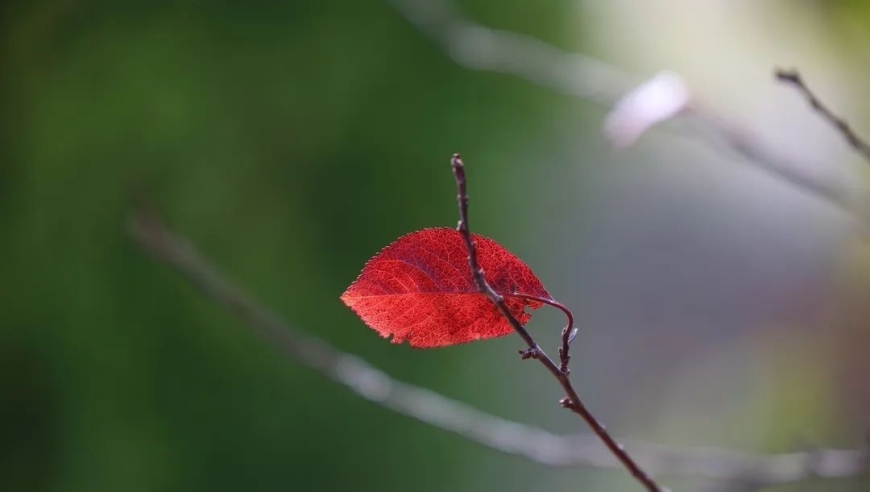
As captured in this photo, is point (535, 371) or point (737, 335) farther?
point (737, 335)

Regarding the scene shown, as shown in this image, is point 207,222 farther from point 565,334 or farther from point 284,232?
point 565,334

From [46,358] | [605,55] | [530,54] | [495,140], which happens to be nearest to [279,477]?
[46,358]

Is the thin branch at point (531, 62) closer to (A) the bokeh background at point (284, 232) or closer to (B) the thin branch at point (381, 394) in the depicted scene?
(A) the bokeh background at point (284, 232)


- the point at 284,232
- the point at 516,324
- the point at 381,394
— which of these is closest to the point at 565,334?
the point at 516,324

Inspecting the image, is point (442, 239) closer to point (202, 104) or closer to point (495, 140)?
point (202, 104)

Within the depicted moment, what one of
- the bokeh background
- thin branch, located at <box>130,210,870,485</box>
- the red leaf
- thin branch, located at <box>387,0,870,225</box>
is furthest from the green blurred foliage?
the red leaf

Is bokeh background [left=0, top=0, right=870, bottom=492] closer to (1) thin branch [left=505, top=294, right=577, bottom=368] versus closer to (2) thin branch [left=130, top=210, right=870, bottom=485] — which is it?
(2) thin branch [left=130, top=210, right=870, bottom=485]

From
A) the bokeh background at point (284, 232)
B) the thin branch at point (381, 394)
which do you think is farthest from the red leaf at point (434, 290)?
the bokeh background at point (284, 232)
